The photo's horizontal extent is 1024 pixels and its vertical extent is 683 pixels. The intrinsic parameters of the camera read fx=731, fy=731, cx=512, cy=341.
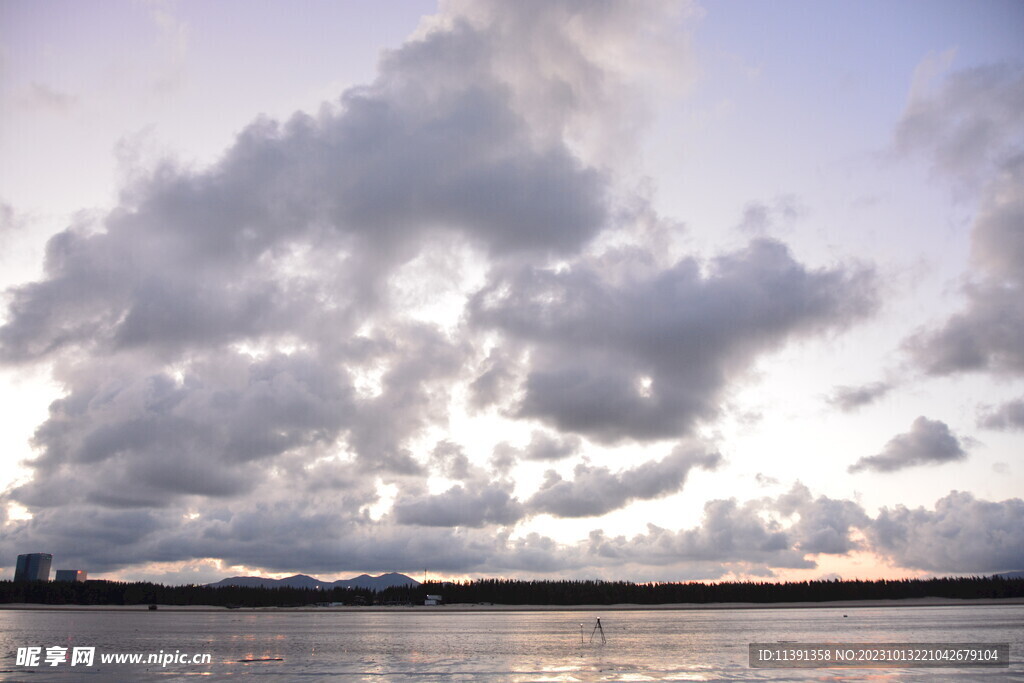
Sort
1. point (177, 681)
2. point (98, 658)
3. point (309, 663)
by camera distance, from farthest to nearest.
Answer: point (98, 658) → point (309, 663) → point (177, 681)

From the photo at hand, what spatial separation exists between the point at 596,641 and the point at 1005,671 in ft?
196

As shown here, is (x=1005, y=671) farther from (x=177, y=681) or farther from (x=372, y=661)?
(x=177, y=681)

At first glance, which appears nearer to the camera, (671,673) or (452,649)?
(671,673)

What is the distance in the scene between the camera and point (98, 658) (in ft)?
257

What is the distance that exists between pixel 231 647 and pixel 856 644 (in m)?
80.2

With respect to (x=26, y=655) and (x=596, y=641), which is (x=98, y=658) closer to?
(x=26, y=655)

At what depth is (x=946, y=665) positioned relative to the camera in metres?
62.8

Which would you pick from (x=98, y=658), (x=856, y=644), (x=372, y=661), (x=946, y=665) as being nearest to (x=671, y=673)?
(x=946, y=665)

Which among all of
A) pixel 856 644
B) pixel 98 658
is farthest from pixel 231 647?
pixel 856 644

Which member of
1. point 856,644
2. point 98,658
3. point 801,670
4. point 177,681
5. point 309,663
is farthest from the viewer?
point 856,644

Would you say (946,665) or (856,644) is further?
(856,644)

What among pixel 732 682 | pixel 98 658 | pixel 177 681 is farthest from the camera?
pixel 98 658

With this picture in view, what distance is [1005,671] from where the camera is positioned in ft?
→ 187

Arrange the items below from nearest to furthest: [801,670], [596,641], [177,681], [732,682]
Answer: [732,682] < [177,681] < [801,670] < [596,641]
